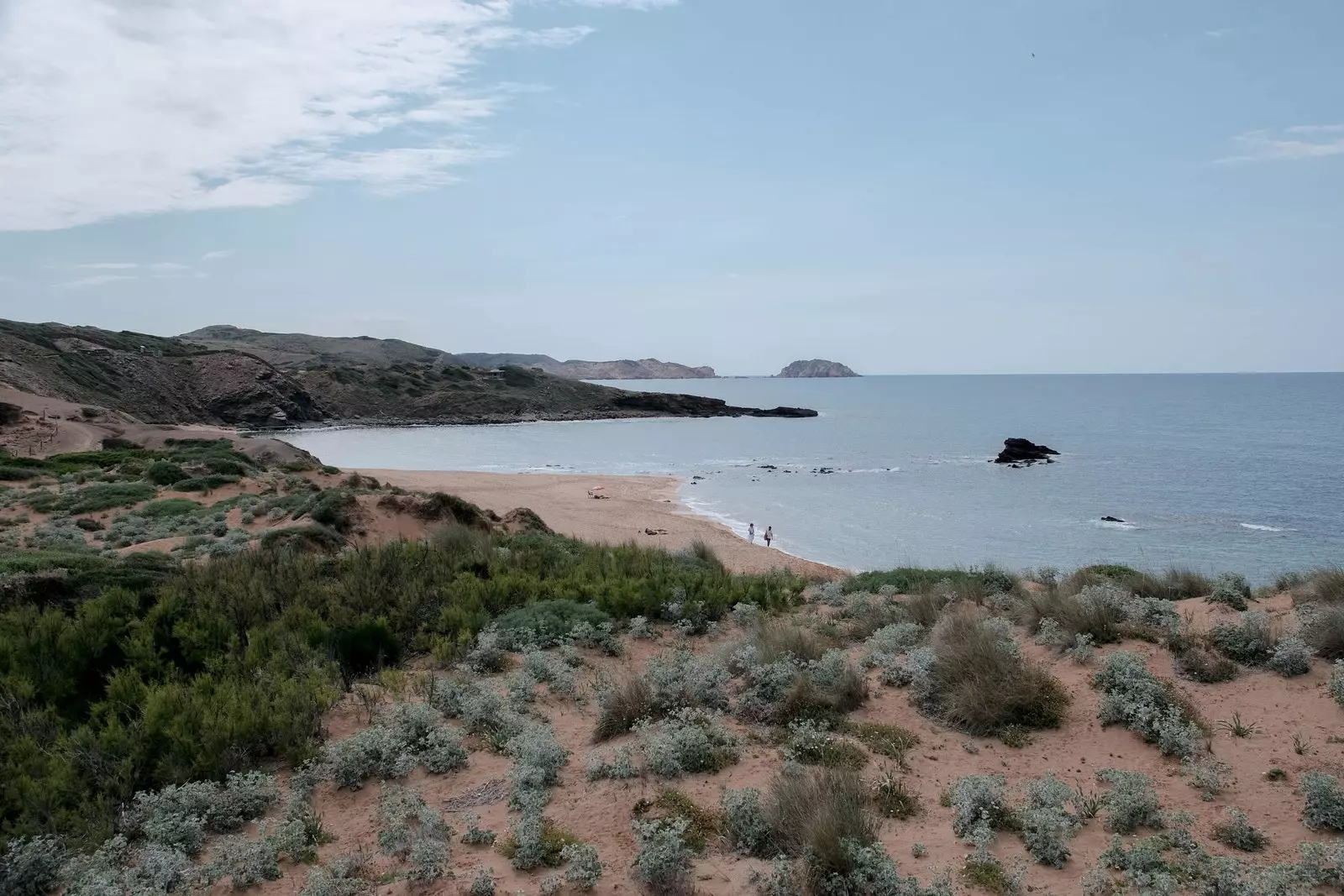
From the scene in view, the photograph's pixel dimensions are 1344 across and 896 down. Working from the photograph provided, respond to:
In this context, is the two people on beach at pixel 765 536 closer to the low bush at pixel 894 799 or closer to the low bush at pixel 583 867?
the low bush at pixel 894 799

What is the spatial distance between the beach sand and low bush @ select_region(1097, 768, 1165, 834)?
13635 millimetres

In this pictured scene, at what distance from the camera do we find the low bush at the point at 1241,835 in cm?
459

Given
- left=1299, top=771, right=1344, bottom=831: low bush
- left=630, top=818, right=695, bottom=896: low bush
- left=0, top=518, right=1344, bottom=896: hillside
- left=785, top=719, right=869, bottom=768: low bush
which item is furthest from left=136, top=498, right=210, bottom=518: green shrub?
left=1299, top=771, right=1344, bottom=831: low bush

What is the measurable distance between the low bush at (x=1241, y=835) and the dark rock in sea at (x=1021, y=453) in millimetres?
52853

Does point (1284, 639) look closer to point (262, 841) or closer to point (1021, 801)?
point (1021, 801)

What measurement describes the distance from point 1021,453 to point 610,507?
34531 millimetres

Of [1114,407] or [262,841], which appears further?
[1114,407]

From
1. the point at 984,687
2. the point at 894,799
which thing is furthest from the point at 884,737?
the point at 984,687

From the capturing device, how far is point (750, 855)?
15.4ft

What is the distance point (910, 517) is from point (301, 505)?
84.4ft

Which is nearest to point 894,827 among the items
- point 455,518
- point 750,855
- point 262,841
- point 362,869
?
point 750,855

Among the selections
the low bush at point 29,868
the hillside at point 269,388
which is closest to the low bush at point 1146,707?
the low bush at point 29,868

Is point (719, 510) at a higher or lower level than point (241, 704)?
lower

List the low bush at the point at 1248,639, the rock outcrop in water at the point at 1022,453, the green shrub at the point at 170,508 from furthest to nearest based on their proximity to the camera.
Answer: the rock outcrop in water at the point at 1022,453
the green shrub at the point at 170,508
the low bush at the point at 1248,639
